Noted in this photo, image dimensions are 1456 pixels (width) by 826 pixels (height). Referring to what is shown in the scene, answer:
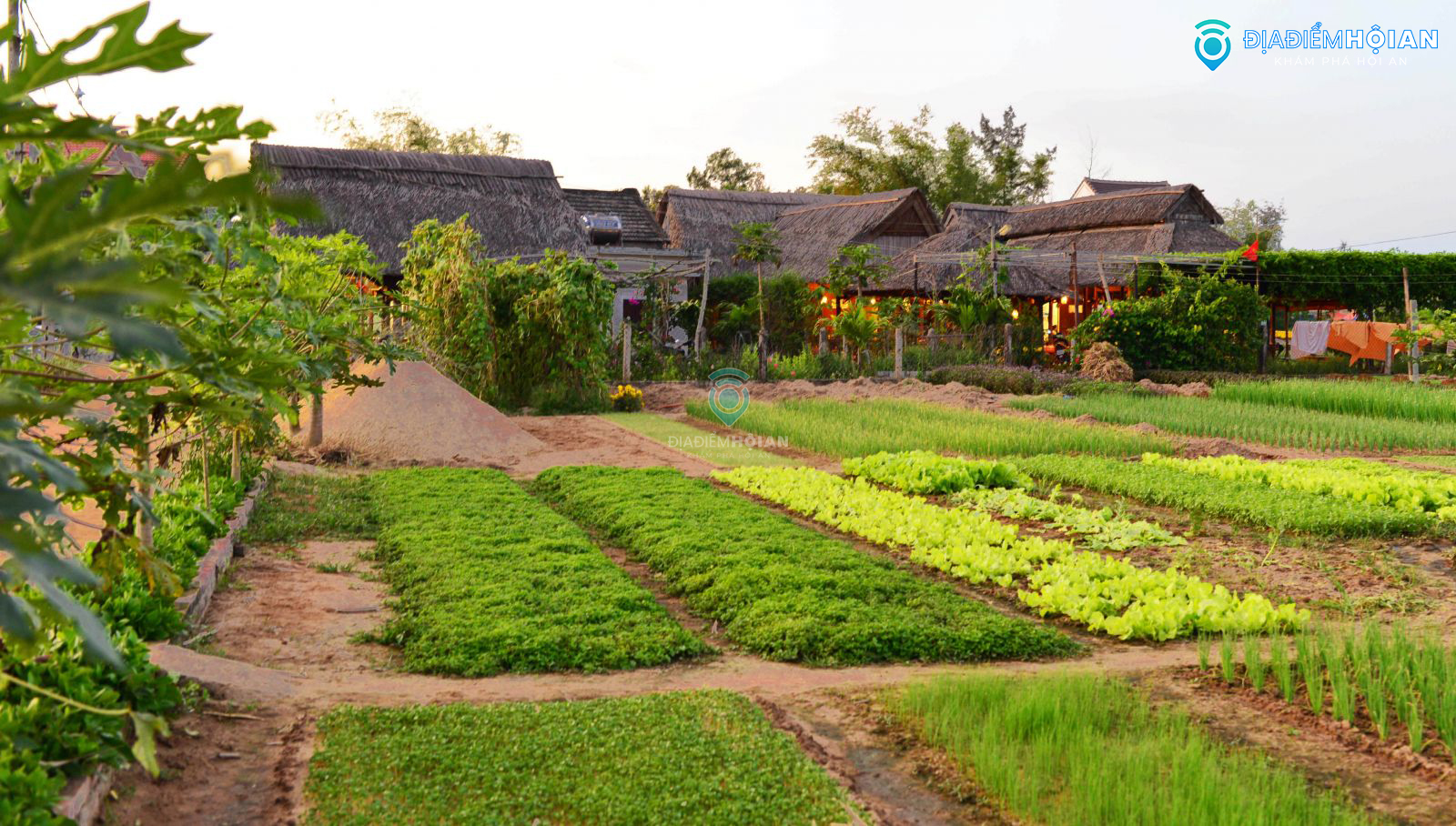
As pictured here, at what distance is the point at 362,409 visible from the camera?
44.9 feet

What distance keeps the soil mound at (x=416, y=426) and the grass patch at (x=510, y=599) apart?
3.58 metres

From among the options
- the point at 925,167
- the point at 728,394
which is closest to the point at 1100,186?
the point at 925,167

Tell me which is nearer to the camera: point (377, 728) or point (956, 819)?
point (956, 819)

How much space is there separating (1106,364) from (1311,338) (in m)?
9.19

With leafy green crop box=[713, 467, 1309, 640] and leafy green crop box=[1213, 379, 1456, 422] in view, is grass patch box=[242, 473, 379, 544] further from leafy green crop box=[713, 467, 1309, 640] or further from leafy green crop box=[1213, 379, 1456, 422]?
leafy green crop box=[1213, 379, 1456, 422]

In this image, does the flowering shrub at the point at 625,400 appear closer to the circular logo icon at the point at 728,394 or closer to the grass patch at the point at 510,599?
the circular logo icon at the point at 728,394

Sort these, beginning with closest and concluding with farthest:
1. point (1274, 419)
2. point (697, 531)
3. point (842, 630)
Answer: point (842, 630) → point (697, 531) → point (1274, 419)

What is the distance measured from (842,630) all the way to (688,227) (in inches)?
1278

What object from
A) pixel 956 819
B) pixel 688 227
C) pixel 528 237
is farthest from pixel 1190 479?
pixel 688 227

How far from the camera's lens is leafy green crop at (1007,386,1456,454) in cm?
1392

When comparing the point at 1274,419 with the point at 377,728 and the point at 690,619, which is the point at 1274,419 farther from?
the point at 377,728

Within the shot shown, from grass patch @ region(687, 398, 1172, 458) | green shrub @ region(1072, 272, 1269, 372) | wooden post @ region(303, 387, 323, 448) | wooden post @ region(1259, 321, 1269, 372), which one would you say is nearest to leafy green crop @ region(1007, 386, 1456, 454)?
Result: grass patch @ region(687, 398, 1172, 458)

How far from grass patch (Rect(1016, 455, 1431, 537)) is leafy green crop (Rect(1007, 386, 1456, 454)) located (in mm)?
1987

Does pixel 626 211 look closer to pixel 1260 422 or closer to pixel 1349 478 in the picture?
pixel 1260 422
